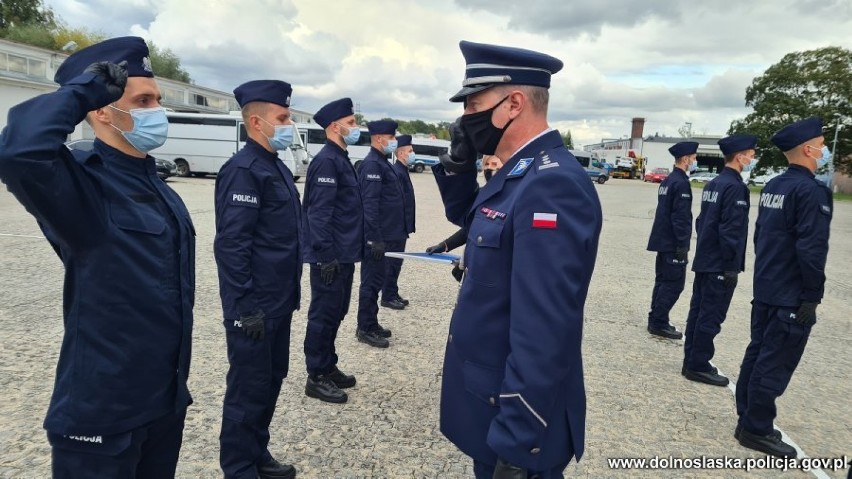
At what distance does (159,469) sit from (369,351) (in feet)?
10.4

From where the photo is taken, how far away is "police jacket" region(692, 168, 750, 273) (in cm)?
469

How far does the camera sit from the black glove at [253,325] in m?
2.87

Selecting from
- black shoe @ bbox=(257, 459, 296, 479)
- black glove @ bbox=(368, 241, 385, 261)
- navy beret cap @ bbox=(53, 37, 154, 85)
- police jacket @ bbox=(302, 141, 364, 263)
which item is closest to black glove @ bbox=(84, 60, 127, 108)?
navy beret cap @ bbox=(53, 37, 154, 85)

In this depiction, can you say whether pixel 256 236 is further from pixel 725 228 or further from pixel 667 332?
pixel 667 332

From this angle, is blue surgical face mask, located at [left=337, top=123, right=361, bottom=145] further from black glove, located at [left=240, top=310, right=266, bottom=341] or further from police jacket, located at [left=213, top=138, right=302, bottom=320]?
black glove, located at [left=240, top=310, right=266, bottom=341]

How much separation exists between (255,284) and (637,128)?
82839 mm

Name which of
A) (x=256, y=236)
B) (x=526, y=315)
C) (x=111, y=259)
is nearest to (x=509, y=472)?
(x=526, y=315)

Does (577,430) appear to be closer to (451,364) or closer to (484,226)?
(451,364)

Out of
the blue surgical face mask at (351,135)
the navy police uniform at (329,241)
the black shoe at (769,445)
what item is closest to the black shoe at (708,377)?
the black shoe at (769,445)

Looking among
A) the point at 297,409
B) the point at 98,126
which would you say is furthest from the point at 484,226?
the point at 297,409

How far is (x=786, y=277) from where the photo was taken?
363 cm

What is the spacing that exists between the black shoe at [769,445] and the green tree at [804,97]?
133 ft

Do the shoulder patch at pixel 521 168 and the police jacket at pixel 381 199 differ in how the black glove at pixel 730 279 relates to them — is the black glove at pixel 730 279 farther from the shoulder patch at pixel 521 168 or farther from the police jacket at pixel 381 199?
the shoulder patch at pixel 521 168

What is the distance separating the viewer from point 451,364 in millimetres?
1948
